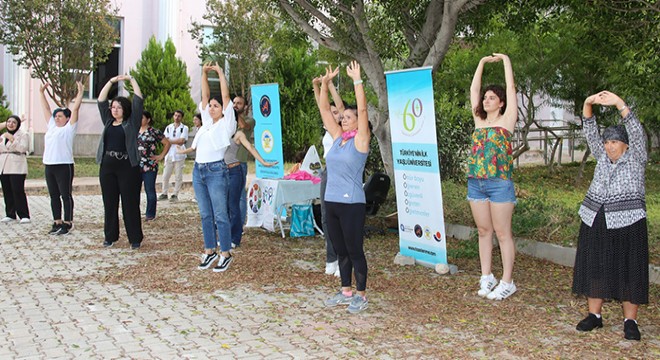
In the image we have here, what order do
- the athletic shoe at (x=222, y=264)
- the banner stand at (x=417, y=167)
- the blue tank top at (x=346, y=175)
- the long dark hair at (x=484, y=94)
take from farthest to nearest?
1. the athletic shoe at (x=222, y=264)
2. the banner stand at (x=417, y=167)
3. the long dark hair at (x=484, y=94)
4. the blue tank top at (x=346, y=175)

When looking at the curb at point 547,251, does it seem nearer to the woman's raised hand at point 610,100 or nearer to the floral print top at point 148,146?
the woman's raised hand at point 610,100

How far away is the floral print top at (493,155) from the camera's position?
7.15 meters

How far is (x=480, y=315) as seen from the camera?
6.76m

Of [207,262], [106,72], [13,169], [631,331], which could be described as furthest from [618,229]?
[106,72]

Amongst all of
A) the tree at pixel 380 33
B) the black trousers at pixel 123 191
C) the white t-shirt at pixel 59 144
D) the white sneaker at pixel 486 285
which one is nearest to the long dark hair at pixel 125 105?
the black trousers at pixel 123 191

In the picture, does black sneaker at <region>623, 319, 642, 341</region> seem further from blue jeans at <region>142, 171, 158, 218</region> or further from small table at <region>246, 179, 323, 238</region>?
blue jeans at <region>142, 171, 158, 218</region>

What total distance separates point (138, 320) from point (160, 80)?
18.5 meters

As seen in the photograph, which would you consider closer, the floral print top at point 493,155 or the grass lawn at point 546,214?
the floral print top at point 493,155

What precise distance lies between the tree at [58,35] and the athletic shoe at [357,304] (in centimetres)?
1515

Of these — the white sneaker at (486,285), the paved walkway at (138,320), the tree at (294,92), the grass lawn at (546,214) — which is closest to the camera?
the paved walkway at (138,320)

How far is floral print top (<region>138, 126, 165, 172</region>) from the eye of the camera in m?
12.5

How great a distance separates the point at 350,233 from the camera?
681 cm

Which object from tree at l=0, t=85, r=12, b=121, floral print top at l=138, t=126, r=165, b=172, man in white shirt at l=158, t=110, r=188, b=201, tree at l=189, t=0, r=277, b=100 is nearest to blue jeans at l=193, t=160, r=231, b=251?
floral print top at l=138, t=126, r=165, b=172

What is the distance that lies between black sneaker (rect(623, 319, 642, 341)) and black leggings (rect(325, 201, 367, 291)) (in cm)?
208
